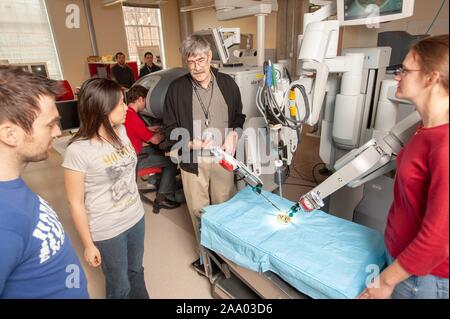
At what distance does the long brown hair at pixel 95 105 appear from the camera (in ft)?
3.52

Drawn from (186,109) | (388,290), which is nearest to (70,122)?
(186,109)

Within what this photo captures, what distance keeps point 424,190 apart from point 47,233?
929mm

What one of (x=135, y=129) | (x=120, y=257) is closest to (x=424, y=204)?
(x=120, y=257)

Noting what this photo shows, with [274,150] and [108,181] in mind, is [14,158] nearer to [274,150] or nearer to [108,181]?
[108,181]

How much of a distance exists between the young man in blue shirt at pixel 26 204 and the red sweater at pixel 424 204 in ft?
2.84

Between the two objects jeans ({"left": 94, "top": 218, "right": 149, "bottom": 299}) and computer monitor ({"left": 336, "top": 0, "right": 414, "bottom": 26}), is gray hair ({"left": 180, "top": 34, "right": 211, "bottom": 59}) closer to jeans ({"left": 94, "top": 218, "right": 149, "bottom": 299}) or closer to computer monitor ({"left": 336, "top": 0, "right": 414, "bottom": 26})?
computer monitor ({"left": 336, "top": 0, "right": 414, "bottom": 26})

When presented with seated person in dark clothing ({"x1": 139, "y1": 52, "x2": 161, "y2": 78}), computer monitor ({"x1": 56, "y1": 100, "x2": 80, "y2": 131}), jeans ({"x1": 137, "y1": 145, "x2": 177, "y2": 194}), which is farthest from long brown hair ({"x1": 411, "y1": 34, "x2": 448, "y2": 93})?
seated person in dark clothing ({"x1": 139, "y1": 52, "x2": 161, "y2": 78})

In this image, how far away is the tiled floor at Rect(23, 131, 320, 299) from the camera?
5.62ft

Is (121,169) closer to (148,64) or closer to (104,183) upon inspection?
(104,183)

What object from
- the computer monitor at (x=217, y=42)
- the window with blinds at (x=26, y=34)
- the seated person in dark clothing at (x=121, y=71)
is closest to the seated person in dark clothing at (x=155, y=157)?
the computer monitor at (x=217, y=42)

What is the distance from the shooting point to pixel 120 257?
124 cm

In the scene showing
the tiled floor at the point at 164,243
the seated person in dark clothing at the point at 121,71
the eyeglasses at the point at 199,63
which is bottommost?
the tiled floor at the point at 164,243

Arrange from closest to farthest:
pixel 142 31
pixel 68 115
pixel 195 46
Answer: pixel 195 46 → pixel 68 115 → pixel 142 31

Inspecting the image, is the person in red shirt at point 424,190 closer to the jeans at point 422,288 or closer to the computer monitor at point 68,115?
the jeans at point 422,288
